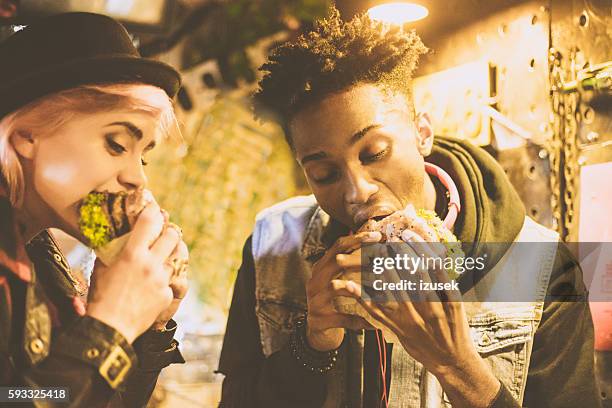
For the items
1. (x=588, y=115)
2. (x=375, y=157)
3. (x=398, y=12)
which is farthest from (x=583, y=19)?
(x=375, y=157)

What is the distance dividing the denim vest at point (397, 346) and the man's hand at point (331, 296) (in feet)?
0.37

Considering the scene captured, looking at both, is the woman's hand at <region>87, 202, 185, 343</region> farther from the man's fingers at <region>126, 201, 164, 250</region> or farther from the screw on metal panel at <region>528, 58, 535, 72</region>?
the screw on metal panel at <region>528, 58, 535, 72</region>

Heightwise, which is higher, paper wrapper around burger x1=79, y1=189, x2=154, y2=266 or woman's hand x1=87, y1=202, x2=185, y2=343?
paper wrapper around burger x1=79, y1=189, x2=154, y2=266

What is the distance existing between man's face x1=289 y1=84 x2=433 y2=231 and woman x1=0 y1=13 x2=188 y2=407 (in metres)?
0.46

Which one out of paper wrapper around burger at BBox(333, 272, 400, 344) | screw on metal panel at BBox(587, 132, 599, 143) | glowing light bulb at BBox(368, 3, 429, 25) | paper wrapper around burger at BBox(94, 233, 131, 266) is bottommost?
paper wrapper around burger at BBox(333, 272, 400, 344)

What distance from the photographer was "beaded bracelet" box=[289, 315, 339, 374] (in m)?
1.95

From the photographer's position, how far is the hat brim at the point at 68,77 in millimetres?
1762

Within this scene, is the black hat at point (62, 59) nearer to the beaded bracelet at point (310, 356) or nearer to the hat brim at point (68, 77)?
the hat brim at point (68, 77)

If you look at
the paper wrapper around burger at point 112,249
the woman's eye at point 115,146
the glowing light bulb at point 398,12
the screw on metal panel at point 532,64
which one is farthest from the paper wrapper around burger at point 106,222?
→ the screw on metal panel at point 532,64

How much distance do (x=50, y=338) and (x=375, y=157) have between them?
1004mm

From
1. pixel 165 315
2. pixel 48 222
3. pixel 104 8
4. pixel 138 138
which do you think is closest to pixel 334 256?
pixel 165 315

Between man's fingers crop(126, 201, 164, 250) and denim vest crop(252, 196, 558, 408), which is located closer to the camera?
man's fingers crop(126, 201, 164, 250)

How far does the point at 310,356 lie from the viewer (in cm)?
195

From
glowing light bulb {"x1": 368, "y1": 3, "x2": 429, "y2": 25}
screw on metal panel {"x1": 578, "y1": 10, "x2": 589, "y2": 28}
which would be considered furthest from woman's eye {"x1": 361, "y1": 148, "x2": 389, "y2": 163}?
screw on metal panel {"x1": 578, "y1": 10, "x2": 589, "y2": 28}
